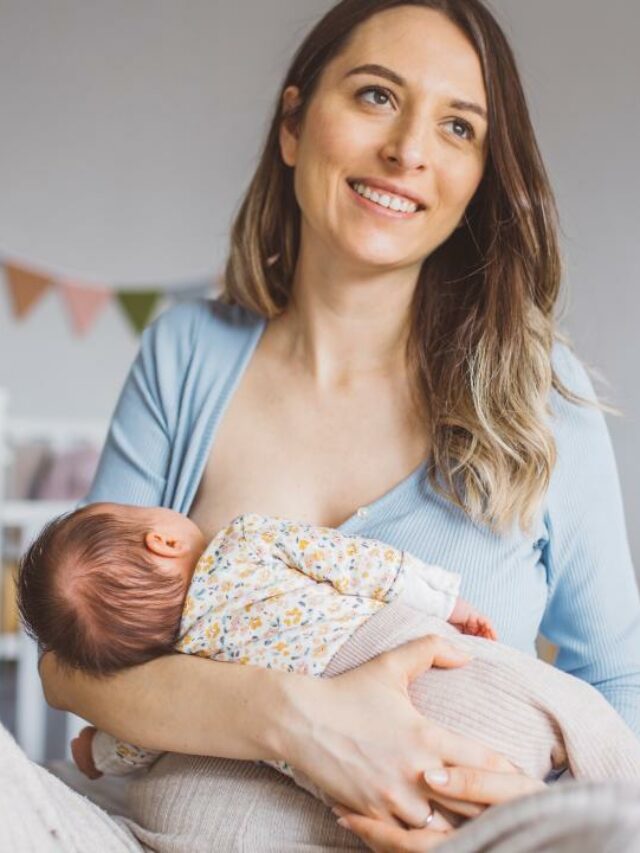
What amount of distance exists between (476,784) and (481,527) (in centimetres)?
47

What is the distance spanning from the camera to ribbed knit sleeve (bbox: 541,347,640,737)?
1484mm

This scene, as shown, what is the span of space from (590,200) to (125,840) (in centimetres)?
189

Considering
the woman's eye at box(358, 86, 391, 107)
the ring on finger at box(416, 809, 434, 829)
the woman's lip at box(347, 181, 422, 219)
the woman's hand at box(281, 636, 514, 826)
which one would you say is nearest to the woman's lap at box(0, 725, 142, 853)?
the woman's hand at box(281, 636, 514, 826)

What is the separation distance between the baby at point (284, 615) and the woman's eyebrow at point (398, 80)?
614 millimetres

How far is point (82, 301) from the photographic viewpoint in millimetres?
4766

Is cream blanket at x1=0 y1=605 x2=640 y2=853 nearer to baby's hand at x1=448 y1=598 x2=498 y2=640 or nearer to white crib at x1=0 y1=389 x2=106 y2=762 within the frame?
baby's hand at x1=448 y1=598 x2=498 y2=640

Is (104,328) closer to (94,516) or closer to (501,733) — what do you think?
(94,516)

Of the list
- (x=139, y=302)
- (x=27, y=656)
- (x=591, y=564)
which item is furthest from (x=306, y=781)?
(x=139, y=302)

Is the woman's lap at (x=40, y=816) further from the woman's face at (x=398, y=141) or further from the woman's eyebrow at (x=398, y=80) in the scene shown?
the woman's eyebrow at (x=398, y=80)

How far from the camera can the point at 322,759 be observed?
1094mm

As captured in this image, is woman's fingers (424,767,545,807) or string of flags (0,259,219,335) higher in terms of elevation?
woman's fingers (424,767,545,807)

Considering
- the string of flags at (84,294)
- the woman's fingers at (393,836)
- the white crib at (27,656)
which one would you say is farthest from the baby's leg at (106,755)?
the string of flags at (84,294)

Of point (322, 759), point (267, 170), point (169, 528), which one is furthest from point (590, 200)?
point (322, 759)

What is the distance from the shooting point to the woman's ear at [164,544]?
129 centimetres
